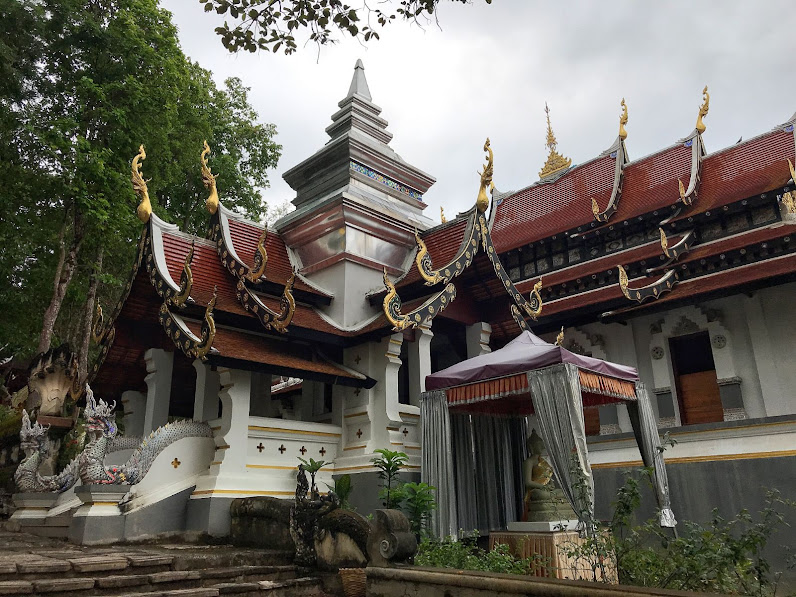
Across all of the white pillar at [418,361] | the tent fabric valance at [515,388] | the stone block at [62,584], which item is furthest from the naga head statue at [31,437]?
the tent fabric valance at [515,388]

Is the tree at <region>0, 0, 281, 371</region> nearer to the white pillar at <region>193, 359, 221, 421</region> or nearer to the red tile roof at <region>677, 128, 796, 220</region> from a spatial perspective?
the white pillar at <region>193, 359, 221, 421</region>

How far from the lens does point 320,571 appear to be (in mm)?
6398

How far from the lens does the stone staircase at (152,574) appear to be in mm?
5199

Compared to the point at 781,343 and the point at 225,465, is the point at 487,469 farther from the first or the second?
the point at 781,343

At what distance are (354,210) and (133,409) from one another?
5.33 meters

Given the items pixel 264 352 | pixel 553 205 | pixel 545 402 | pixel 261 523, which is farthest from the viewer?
pixel 553 205

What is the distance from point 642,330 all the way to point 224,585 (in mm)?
10597

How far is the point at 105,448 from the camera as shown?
8141 mm

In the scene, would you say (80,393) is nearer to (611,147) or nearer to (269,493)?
(269,493)

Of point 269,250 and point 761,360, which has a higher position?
point 269,250

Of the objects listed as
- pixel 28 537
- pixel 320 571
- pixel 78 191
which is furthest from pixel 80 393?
pixel 78 191

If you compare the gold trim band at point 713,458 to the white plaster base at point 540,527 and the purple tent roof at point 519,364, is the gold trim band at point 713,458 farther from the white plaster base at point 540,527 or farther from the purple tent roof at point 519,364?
the white plaster base at point 540,527

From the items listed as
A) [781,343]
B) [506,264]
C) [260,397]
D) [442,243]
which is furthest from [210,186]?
[781,343]

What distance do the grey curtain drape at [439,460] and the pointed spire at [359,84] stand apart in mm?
7926
